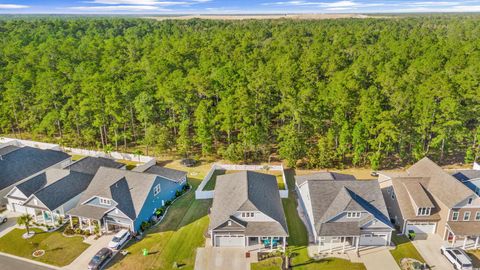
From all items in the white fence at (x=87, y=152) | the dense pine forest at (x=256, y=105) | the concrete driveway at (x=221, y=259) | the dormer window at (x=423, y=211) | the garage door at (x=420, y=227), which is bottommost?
the concrete driveway at (x=221, y=259)

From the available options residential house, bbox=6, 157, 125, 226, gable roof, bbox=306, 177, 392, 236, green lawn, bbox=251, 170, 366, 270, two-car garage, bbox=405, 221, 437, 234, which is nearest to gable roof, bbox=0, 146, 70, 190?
residential house, bbox=6, 157, 125, 226

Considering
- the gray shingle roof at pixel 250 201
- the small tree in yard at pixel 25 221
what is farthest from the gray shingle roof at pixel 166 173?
the small tree in yard at pixel 25 221

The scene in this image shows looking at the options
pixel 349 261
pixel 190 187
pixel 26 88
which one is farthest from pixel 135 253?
pixel 26 88

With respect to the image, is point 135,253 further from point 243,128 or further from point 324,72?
point 324,72

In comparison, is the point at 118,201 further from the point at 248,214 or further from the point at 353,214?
the point at 353,214

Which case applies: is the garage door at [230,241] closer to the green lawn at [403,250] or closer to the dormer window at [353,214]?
the dormer window at [353,214]

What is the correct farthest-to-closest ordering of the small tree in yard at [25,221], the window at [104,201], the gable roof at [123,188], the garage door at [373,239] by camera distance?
the window at [104,201]
the gable roof at [123,188]
the small tree in yard at [25,221]
the garage door at [373,239]

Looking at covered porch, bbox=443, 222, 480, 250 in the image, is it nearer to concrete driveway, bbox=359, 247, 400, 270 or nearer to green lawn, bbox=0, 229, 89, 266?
concrete driveway, bbox=359, 247, 400, 270
